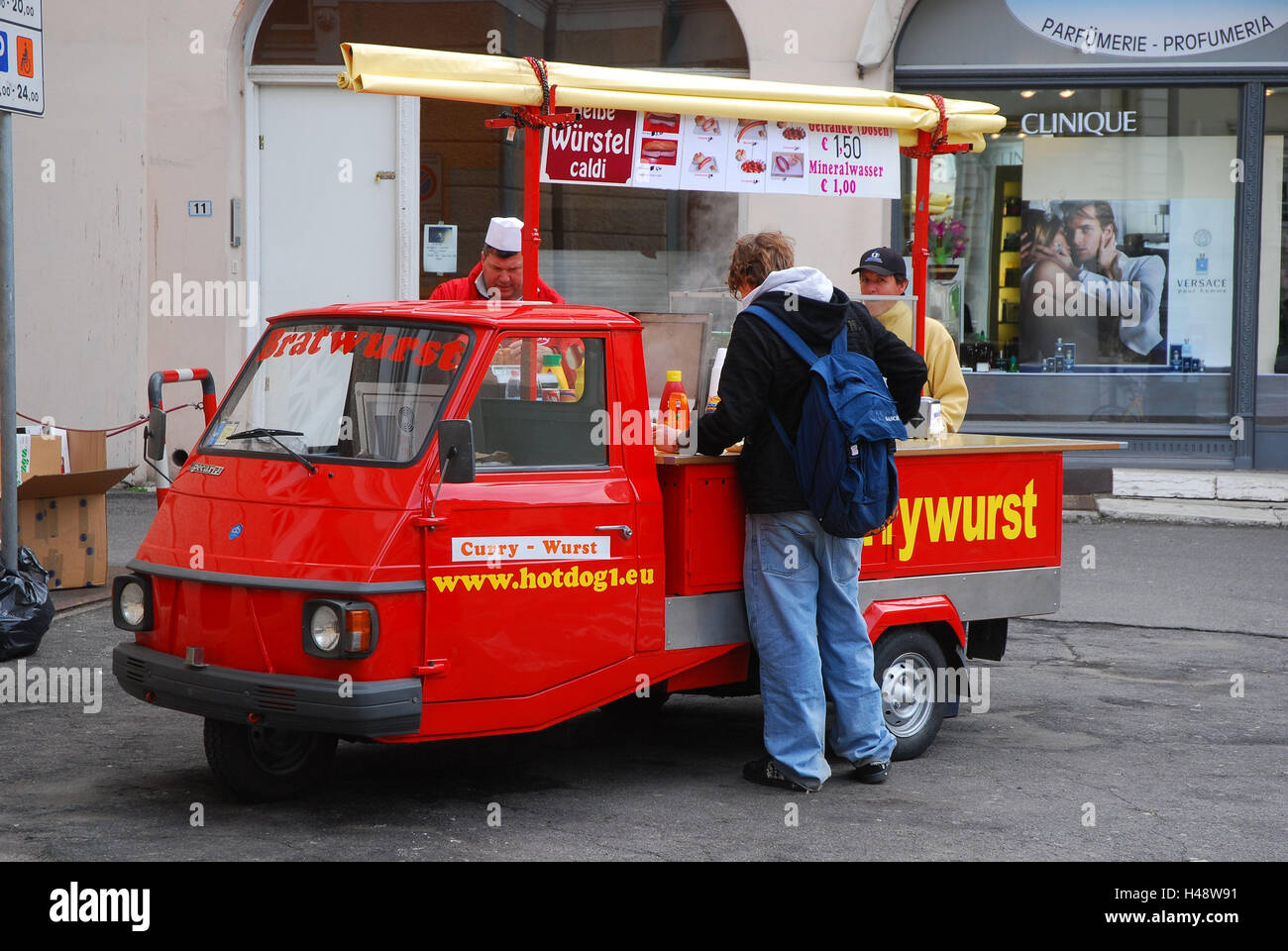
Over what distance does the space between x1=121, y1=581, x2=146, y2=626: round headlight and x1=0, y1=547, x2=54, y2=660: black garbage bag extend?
2261 millimetres

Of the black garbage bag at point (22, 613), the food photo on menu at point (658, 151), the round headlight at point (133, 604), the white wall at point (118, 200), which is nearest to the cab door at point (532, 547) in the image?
the round headlight at point (133, 604)

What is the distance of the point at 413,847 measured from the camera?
461cm

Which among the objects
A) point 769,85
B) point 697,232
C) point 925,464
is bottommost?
point 925,464

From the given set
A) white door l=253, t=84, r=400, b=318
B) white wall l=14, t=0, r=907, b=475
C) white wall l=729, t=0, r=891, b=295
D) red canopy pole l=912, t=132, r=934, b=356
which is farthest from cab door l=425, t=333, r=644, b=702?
white door l=253, t=84, r=400, b=318

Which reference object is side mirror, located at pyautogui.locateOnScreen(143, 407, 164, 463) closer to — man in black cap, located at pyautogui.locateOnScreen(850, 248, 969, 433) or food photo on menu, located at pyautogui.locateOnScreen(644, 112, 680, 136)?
food photo on menu, located at pyautogui.locateOnScreen(644, 112, 680, 136)

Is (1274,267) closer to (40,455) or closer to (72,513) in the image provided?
(72,513)

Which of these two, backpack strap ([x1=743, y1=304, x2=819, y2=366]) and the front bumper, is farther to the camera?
backpack strap ([x1=743, y1=304, x2=819, y2=366])

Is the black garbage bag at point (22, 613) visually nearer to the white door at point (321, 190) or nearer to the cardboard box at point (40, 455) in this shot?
the cardboard box at point (40, 455)

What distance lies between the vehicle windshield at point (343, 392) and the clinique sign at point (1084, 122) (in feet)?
32.3

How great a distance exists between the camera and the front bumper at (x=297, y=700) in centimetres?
447

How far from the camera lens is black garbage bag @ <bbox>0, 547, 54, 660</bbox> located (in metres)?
6.93
